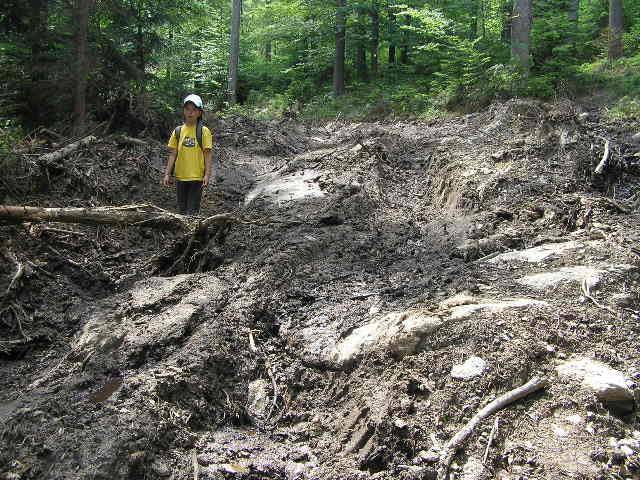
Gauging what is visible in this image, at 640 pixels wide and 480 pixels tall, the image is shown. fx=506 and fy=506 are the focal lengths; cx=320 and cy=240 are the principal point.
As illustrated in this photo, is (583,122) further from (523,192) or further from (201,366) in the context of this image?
(201,366)

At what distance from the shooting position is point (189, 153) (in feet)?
23.4

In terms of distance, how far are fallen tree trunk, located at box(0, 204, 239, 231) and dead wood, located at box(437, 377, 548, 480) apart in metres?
4.22

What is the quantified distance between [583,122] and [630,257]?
5.72 m

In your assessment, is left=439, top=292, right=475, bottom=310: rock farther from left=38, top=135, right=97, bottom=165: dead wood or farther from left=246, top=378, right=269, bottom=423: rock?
left=38, top=135, right=97, bottom=165: dead wood

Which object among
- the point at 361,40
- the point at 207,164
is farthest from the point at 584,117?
the point at 361,40

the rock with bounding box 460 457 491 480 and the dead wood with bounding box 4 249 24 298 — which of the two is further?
the dead wood with bounding box 4 249 24 298

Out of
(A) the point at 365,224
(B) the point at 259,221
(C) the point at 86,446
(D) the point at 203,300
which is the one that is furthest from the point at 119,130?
(C) the point at 86,446

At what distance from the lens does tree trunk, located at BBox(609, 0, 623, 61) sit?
48.4ft

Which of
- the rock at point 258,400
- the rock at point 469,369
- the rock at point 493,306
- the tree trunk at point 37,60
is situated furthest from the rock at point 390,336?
the tree trunk at point 37,60

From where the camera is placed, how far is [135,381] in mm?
3686

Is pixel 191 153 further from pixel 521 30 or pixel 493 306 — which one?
pixel 521 30

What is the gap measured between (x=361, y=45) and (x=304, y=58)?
4234 mm

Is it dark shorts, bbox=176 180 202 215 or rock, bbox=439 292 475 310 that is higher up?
dark shorts, bbox=176 180 202 215

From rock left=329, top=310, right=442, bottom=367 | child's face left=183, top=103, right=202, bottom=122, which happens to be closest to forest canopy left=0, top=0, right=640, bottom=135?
child's face left=183, top=103, right=202, bottom=122
